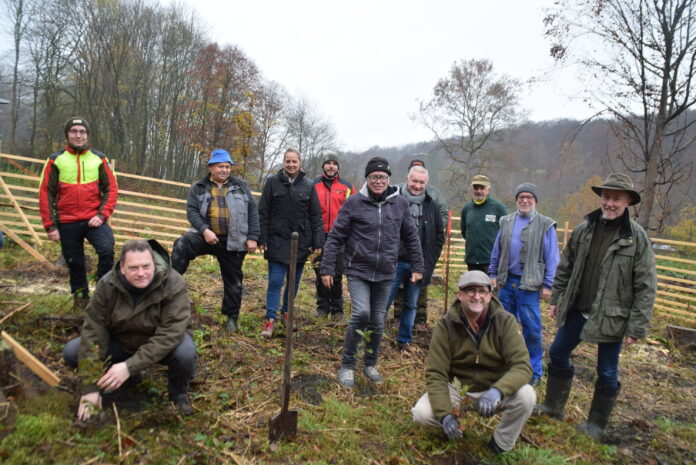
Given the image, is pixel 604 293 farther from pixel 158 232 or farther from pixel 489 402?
pixel 158 232

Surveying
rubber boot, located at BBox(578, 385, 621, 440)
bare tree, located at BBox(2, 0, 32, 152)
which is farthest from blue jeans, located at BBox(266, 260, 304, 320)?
bare tree, located at BBox(2, 0, 32, 152)

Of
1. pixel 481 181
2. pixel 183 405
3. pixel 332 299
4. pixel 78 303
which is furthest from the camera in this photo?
pixel 332 299

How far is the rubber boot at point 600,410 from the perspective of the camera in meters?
3.04

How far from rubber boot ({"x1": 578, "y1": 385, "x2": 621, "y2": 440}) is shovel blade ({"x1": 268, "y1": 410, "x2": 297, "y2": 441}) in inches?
91.1

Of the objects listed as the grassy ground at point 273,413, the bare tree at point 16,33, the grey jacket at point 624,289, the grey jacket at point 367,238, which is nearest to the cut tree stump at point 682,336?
the grassy ground at point 273,413

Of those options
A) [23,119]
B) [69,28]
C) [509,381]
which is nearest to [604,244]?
[509,381]

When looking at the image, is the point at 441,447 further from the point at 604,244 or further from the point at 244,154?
the point at 244,154

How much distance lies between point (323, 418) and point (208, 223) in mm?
2303

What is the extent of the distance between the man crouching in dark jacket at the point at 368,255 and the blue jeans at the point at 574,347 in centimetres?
149

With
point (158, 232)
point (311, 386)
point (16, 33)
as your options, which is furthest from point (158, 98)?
point (311, 386)

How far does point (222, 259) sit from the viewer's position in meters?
4.16

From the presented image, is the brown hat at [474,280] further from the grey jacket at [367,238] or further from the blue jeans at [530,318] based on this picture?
the blue jeans at [530,318]

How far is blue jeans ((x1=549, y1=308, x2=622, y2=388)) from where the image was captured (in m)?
2.99

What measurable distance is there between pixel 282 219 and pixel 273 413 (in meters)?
2.14
